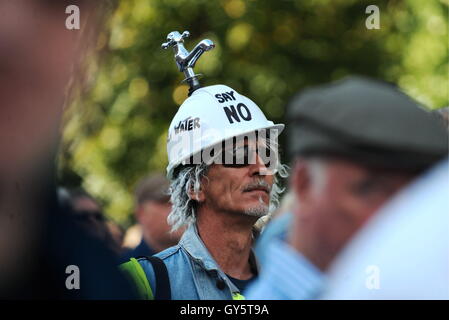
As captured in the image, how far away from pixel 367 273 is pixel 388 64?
7.36m

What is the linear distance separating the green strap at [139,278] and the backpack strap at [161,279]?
0.13 ft

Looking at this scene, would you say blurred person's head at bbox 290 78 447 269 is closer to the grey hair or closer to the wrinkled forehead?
the wrinkled forehead

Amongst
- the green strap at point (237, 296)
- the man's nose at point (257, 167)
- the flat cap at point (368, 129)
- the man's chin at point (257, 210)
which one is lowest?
the green strap at point (237, 296)

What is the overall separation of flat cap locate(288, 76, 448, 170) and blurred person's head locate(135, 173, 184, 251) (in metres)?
3.54

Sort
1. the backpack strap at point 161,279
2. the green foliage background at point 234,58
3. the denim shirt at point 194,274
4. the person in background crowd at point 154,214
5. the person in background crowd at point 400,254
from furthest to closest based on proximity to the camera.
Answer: the green foliage background at point 234,58 → the person in background crowd at point 154,214 → the denim shirt at point 194,274 → the backpack strap at point 161,279 → the person in background crowd at point 400,254

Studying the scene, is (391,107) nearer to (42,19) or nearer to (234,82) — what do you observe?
(42,19)

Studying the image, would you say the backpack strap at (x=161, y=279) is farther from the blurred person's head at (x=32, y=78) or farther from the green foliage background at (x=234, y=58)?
the green foliage background at (x=234, y=58)

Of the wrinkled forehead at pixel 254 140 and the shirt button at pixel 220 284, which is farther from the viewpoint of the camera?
the wrinkled forehead at pixel 254 140

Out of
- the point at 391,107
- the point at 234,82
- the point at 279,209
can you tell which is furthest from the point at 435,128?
the point at 234,82

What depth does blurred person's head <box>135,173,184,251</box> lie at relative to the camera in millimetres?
5383

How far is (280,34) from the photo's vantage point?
9.05 metres

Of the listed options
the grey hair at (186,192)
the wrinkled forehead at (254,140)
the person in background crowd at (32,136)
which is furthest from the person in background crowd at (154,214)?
the person in background crowd at (32,136)

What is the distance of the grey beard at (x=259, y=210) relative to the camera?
11.2ft

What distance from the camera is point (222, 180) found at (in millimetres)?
3484
